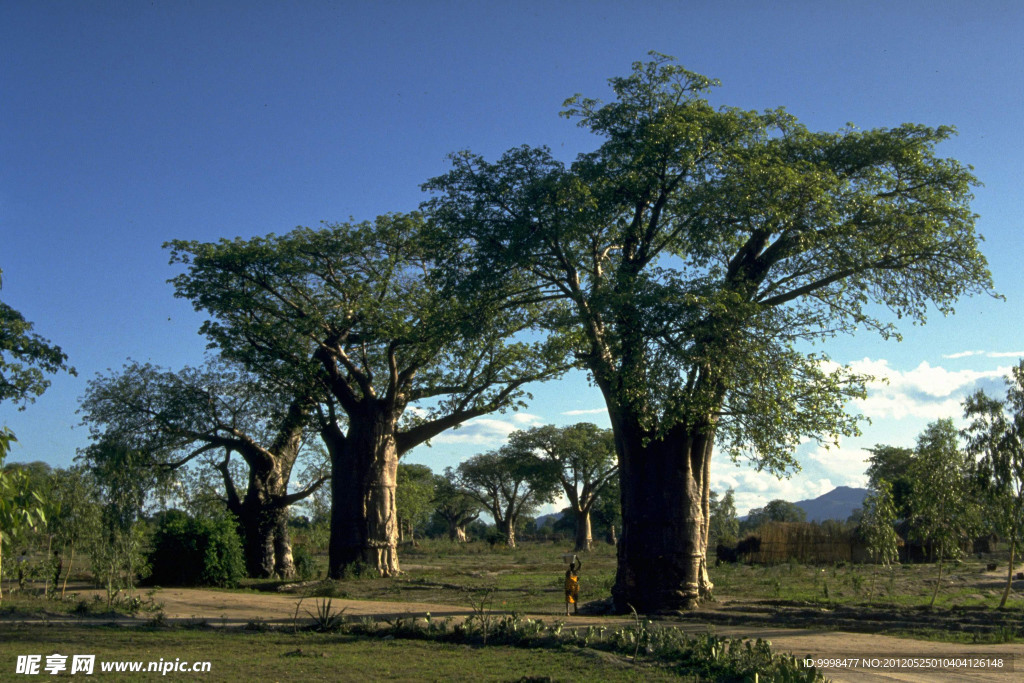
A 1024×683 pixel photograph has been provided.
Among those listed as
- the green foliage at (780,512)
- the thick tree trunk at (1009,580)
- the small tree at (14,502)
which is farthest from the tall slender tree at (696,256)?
the green foliage at (780,512)

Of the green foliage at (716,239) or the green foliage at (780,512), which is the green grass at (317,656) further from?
the green foliage at (780,512)

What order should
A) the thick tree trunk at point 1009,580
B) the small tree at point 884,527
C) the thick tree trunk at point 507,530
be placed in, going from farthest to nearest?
the thick tree trunk at point 507,530 < the small tree at point 884,527 < the thick tree trunk at point 1009,580

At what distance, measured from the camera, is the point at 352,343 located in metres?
22.0

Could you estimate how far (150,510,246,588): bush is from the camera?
20891mm

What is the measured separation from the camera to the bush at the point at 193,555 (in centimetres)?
2089

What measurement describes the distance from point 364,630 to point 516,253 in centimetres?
673

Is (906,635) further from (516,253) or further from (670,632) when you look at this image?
(516,253)

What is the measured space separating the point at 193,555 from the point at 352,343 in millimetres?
7120

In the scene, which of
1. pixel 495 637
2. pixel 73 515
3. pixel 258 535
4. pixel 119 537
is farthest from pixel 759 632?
pixel 258 535

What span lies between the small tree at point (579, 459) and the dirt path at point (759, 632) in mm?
30940

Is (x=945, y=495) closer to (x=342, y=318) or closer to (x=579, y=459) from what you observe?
(x=342, y=318)

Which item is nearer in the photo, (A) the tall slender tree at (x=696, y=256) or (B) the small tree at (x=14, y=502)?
(B) the small tree at (x=14, y=502)

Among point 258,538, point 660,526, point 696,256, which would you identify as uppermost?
point 696,256

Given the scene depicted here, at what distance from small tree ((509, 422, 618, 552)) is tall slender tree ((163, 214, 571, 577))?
981 inches
